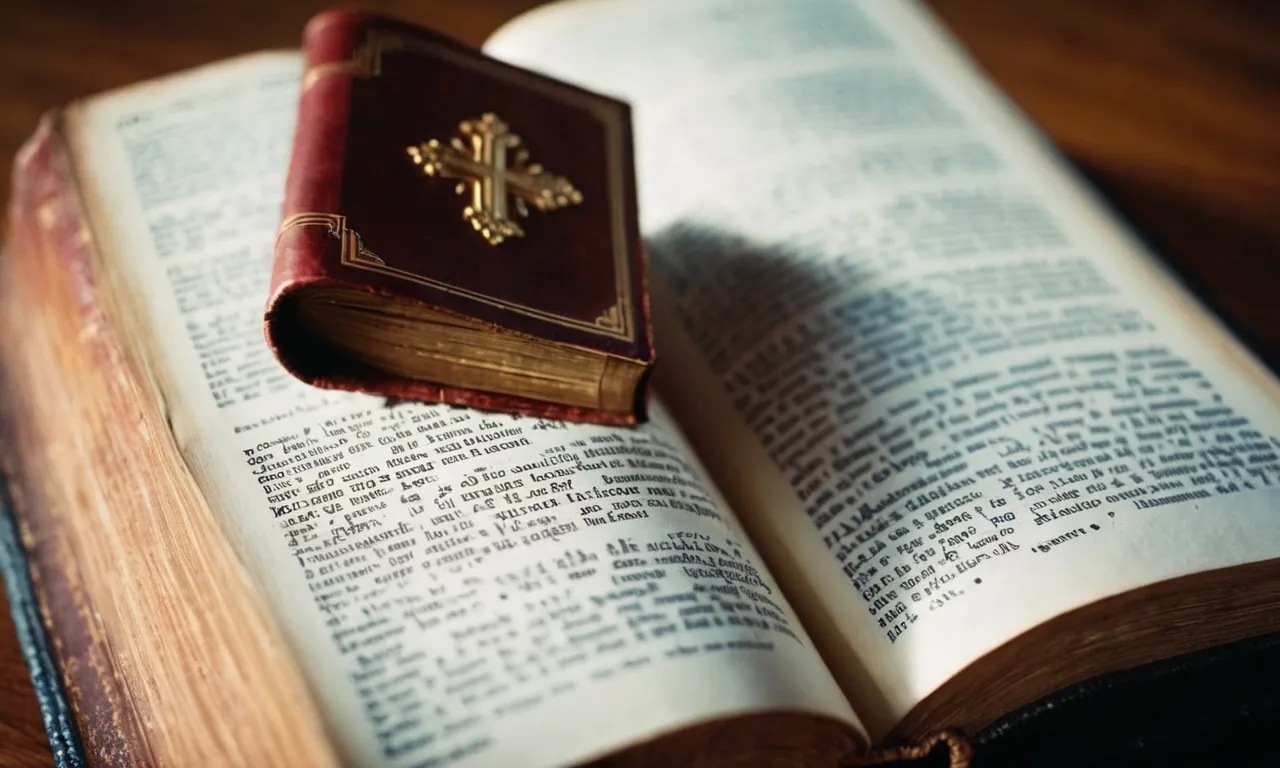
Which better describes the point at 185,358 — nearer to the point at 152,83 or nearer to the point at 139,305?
the point at 139,305

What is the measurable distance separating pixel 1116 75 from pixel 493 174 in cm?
97

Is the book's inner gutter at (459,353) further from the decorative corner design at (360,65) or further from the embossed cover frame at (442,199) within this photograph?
the decorative corner design at (360,65)

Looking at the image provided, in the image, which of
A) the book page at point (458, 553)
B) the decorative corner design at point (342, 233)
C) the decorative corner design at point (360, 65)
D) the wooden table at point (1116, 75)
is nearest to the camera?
A: the book page at point (458, 553)

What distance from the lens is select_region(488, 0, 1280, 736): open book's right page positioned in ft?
2.31

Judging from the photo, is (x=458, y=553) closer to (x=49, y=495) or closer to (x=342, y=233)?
(x=342, y=233)

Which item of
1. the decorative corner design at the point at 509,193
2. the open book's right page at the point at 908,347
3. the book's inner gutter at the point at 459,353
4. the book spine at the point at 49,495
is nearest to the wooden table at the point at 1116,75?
the open book's right page at the point at 908,347

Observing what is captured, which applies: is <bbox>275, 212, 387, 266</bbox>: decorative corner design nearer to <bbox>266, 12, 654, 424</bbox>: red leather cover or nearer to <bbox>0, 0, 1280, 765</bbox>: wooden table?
<bbox>266, 12, 654, 424</bbox>: red leather cover

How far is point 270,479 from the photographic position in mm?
679

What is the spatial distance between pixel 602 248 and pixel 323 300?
216mm

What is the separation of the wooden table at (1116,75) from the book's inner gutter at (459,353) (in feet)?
2.32

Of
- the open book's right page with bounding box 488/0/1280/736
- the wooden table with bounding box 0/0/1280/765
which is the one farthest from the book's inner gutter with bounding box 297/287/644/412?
the wooden table with bounding box 0/0/1280/765

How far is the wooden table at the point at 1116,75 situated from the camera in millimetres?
1177

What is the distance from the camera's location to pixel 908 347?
86 cm

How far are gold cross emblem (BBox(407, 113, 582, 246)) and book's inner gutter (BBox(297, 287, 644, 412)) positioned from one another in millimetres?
79
